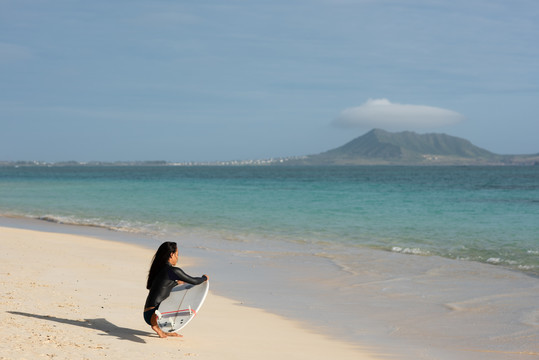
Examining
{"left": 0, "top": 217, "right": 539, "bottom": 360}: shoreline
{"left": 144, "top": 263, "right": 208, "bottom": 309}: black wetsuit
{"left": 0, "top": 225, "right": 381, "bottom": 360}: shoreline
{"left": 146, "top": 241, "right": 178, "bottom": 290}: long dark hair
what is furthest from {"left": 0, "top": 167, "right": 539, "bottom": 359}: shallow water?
{"left": 146, "top": 241, "right": 178, "bottom": 290}: long dark hair

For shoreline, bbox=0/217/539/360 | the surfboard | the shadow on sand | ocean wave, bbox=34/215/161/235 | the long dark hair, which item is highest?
the long dark hair

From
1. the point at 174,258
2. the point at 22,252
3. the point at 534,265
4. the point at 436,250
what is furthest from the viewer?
the point at 436,250

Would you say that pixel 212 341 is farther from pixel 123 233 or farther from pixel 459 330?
pixel 123 233

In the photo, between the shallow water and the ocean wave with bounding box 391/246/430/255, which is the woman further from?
the ocean wave with bounding box 391/246/430/255

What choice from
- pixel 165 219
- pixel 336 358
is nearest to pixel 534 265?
pixel 336 358

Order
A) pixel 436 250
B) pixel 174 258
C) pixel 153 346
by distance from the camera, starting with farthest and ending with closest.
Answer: pixel 436 250 < pixel 174 258 < pixel 153 346

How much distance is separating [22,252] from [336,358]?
33.8ft

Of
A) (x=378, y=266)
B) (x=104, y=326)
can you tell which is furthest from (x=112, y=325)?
(x=378, y=266)

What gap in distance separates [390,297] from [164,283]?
18.5 ft

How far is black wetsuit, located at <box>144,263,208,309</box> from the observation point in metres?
7.60

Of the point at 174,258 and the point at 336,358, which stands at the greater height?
the point at 174,258

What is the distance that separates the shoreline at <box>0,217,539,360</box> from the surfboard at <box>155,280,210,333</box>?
7.17ft

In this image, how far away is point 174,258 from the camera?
7.69 metres

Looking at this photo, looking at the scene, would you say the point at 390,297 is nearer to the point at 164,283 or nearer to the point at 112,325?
the point at 164,283
